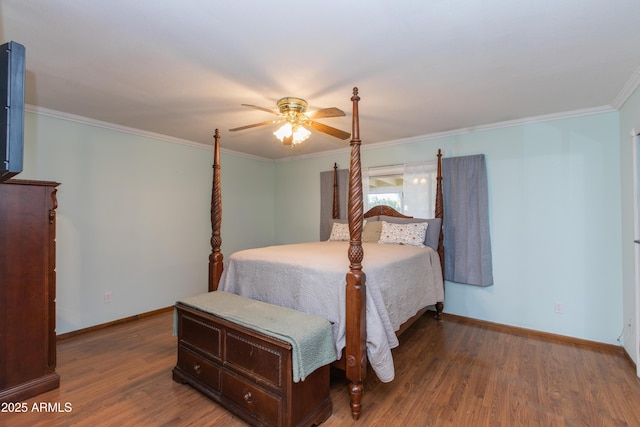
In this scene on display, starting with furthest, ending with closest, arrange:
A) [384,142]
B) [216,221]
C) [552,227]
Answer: [384,142] → [552,227] → [216,221]

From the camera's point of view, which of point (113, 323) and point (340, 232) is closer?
point (113, 323)

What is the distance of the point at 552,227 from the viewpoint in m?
3.08

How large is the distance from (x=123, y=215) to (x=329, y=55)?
3.01 meters

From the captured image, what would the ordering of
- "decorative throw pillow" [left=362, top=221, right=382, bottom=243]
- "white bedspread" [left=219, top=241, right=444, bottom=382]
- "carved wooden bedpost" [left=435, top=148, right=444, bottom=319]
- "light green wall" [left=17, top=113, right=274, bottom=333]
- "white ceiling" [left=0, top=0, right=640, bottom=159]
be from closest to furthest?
"white ceiling" [left=0, top=0, right=640, bottom=159] < "white bedspread" [left=219, top=241, right=444, bottom=382] < "light green wall" [left=17, top=113, right=274, bottom=333] < "carved wooden bedpost" [left=435, top=148, right=444, bottom=319] < "decorative throw pillow" [left=362, top=221, right=382, bottom=243]

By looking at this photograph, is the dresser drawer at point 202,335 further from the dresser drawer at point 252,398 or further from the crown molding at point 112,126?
the crown molding at point 112,126

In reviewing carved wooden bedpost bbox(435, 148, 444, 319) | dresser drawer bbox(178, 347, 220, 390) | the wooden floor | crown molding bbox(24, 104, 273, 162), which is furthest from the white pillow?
crown molding bbox(24, 104, 273, 162)

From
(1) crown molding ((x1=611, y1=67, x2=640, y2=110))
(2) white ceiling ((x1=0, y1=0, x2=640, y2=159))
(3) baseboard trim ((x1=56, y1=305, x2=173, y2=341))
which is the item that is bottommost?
(3) baseboard trim ((x1=56, y1=305, x2=173, y2=341))

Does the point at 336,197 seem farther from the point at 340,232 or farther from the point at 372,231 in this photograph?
the point at 372,231

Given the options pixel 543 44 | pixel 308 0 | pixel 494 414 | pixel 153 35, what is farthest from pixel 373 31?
A: pixel 494 414

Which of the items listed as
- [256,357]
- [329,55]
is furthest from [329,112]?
[256,357]

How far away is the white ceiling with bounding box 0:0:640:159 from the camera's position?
1491 mm

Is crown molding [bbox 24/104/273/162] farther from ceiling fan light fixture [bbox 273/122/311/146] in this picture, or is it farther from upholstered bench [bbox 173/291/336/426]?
upholstered bench [bbox 173/291/336/426]

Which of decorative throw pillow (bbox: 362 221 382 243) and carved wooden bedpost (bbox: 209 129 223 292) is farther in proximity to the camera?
decorative throw pillow (bbox: 362 221 382 243)

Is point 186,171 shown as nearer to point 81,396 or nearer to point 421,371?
point 81,396
